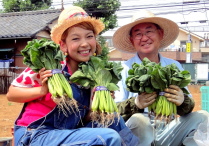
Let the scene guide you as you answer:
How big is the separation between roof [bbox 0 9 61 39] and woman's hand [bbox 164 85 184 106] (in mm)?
18605

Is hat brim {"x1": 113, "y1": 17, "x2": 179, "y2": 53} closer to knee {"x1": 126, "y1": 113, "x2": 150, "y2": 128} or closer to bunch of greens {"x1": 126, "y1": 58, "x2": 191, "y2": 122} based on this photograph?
bunch of greens {"x1": 126, "y1": 58, "x2": 191, "y2": 122}

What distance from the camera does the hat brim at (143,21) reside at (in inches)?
160

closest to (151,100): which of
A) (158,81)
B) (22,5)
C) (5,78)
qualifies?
(158,81)

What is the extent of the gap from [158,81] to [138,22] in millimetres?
1252

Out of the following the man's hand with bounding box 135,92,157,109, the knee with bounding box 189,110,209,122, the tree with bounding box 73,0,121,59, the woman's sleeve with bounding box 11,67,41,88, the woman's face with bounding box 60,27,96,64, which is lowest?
the knee with bounding box 189,110,209,122

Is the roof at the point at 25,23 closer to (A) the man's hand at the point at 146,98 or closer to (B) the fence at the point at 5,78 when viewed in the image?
(B) the fence at the point at 5,78

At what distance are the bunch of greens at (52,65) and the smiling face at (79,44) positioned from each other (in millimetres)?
227

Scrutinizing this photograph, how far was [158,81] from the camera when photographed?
9.85ft

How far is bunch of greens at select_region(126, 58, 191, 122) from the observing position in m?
3.00

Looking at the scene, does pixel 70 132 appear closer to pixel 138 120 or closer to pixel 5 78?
pixel 138 120

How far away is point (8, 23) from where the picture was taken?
2475cm

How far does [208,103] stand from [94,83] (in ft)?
15.5

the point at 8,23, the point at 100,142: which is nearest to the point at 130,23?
the point at 100,142

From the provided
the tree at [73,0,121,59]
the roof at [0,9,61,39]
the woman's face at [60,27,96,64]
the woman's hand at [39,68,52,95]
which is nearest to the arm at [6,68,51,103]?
the woman's hand at [39,68,52,95]
